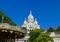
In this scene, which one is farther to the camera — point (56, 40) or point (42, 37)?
point (56, 40)

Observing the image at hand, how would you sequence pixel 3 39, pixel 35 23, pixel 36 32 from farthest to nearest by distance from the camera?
pixel 35 23, pixel 36 32, pixel 3 39

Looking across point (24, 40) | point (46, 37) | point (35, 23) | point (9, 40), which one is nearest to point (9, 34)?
point (9, 40)

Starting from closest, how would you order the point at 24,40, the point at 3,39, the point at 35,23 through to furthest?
the point at 3,39
the point at 24,40
the point at 35,23

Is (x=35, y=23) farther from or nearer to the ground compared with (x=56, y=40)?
farther from the ground

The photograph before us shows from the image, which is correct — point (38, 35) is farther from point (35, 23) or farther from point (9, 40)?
point (35, 23)

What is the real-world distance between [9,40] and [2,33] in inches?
48.6

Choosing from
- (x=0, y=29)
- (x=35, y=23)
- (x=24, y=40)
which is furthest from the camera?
(x=35, y=23)

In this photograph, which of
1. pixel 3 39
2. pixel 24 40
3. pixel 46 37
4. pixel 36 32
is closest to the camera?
pixel 3 39

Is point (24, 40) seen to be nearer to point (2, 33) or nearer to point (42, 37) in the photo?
point (42, 37)

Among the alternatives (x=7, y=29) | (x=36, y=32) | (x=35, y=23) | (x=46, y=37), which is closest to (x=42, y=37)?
(x=46, y=37)

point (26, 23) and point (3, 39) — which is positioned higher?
point (26, 23)

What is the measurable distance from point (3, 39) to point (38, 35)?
2071 cm

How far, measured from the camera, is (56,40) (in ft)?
210

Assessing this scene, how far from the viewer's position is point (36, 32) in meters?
46.1
